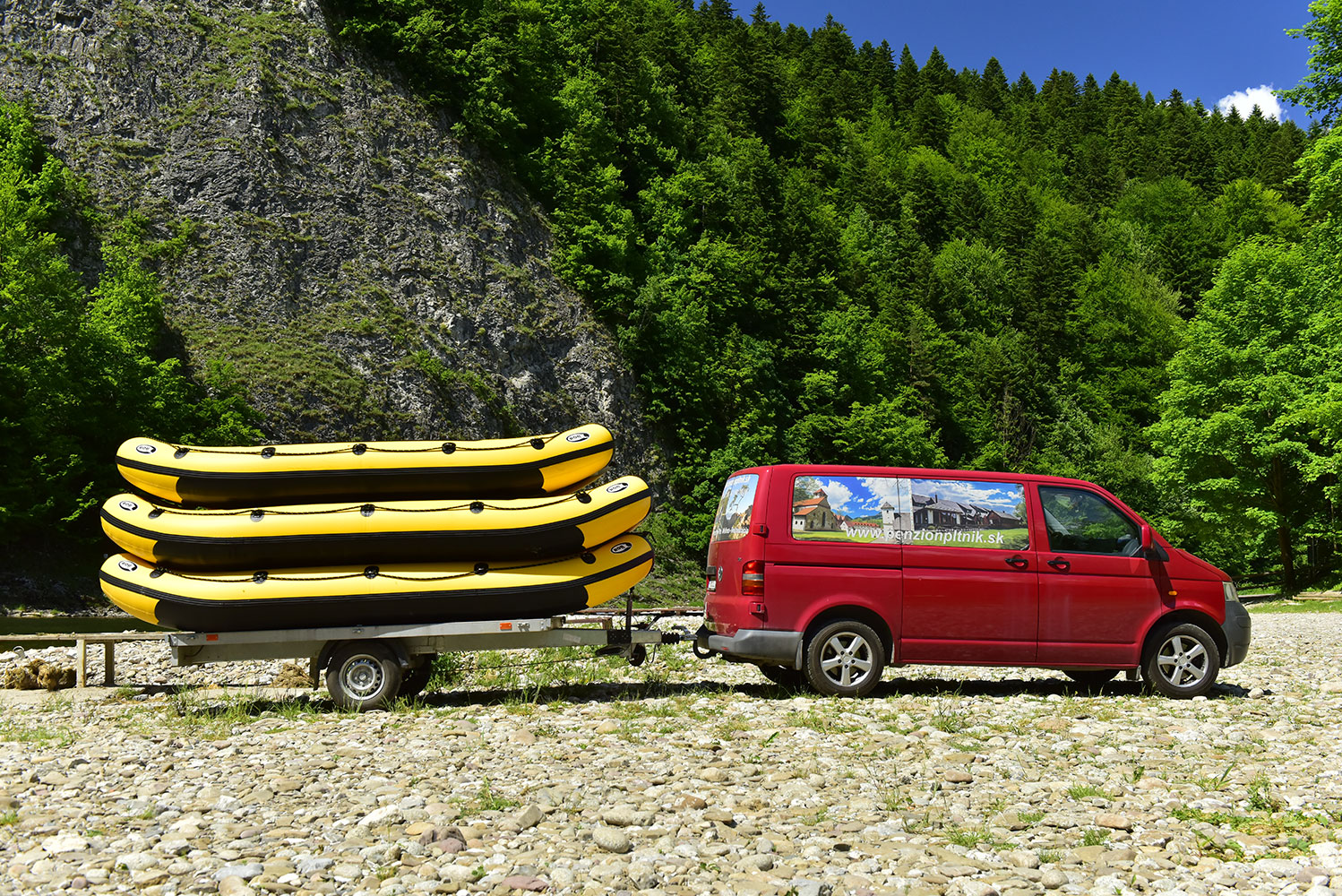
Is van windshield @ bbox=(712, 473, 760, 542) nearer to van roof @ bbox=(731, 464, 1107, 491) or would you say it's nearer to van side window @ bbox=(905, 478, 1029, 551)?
van roof @ bbox=(731, 464, 1107, 491)

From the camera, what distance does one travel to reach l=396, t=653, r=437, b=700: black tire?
10789 millimetres

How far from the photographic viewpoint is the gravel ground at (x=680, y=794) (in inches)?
202

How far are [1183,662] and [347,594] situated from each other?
855cm

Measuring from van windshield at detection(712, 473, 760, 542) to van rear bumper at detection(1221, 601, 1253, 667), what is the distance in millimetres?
5111

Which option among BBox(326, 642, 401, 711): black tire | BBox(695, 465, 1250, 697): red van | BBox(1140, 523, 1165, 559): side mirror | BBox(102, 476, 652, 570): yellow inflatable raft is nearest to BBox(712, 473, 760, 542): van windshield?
BBox(695, 465, 1250, 697): red van

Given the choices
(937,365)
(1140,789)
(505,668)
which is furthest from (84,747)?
(937,365)

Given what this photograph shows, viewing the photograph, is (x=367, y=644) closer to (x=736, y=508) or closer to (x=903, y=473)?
(x=736, y=508)

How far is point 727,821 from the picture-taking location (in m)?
6.02

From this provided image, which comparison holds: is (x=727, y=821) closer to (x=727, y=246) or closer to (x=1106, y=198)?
(x=727, y=246)

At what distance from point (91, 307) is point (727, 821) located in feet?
136

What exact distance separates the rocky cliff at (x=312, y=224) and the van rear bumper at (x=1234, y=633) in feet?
115

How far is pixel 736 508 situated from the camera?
10922mm

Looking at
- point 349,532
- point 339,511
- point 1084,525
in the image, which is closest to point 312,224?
point 339,511

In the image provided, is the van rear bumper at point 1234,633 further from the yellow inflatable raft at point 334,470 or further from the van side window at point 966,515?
the yellow inflatable raft at point 334,470
